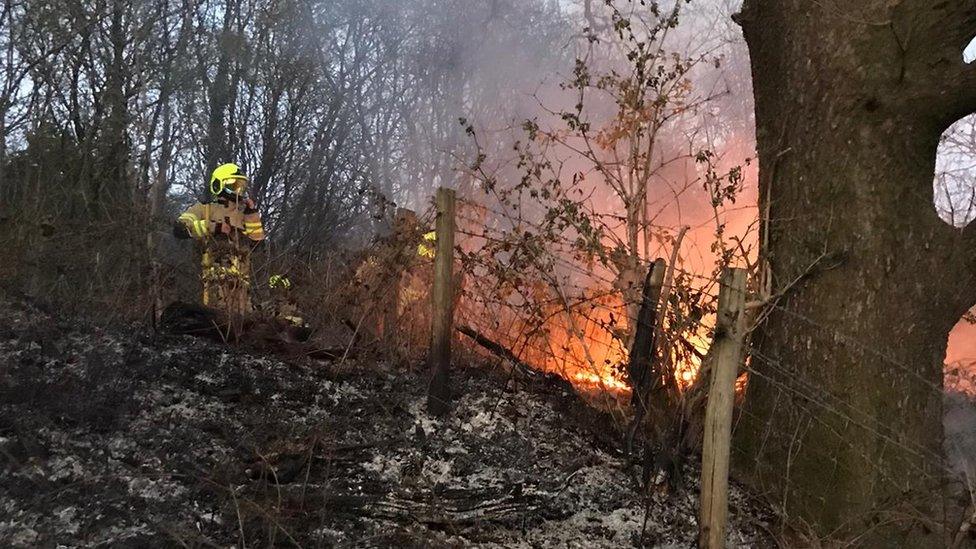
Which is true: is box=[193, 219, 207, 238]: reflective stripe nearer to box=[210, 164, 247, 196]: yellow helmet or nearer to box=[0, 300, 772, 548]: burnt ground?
box=[210, 164, 247, 196]: yellow helmet

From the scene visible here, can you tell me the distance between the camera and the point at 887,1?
387cm

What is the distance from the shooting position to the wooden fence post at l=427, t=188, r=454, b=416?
4512mm

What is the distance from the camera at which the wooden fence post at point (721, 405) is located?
2.67 m

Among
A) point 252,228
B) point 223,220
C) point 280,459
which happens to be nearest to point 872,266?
point 280,459

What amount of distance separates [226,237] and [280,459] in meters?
3.64

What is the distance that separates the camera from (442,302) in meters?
4.52

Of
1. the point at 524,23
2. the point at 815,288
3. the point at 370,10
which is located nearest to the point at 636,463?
the point at 815,288

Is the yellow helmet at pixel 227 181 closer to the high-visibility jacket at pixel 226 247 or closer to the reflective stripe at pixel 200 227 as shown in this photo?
the high-visibility jacket at pixel 226 247

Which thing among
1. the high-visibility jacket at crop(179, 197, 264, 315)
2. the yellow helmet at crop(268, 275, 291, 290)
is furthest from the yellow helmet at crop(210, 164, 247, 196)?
the yellow helmet at crop(268, 275, 291, 290)

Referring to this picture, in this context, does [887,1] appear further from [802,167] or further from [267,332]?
[267,332]

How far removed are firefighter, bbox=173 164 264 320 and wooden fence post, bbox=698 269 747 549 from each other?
3.68 m

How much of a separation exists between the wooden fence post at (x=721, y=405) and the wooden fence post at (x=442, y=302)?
2.09 meters

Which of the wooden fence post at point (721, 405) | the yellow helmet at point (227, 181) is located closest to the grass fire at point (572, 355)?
the wooden fence post at point (721, 405)

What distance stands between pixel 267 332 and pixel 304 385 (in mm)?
868
